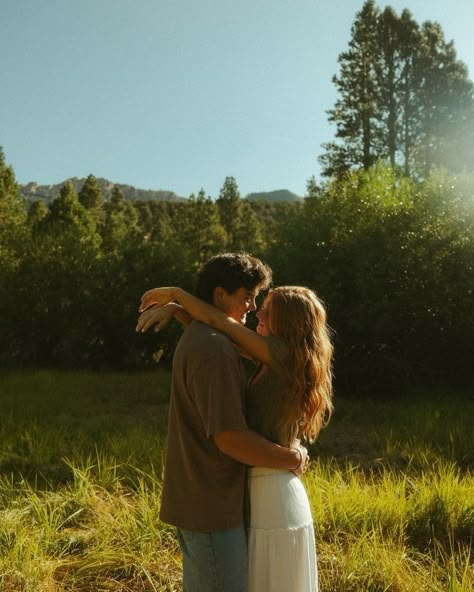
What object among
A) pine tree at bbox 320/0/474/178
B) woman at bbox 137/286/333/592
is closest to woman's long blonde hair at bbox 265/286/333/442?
woman at bbox 137/286/333/592

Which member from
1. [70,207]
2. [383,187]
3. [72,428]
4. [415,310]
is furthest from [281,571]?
[70,207]

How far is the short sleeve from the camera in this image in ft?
6.95

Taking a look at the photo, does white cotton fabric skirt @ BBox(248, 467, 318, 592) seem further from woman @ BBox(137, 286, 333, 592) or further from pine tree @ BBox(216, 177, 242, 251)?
pine tree @ BBox(216, 177, 242, 251)

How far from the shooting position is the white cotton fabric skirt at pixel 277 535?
7.49ft

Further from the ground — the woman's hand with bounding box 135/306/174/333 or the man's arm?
the woman's hand with bounding box 135/306/174/333

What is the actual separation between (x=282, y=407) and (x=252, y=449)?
257mm

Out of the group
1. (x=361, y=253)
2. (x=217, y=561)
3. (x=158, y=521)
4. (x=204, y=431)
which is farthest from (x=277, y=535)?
(x=361, y=253)

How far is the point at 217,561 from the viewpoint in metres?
2.23

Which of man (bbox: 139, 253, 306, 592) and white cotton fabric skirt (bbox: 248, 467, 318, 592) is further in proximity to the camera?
white cotton fabric skirt (bbox: 248, 467, 318, 592)

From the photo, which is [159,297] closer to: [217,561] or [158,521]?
[217,561]

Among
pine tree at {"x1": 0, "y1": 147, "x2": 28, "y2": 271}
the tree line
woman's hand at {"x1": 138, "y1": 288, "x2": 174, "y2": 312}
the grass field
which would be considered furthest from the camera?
pine tree at {"x1": 0, "y1": 147, "x2": 28, "y2": 271}

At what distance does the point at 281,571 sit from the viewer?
2289 mm

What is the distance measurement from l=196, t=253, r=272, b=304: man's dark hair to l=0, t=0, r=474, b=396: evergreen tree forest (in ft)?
35.0

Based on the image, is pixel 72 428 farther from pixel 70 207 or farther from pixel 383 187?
pixel 70 207
